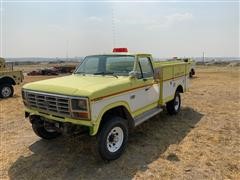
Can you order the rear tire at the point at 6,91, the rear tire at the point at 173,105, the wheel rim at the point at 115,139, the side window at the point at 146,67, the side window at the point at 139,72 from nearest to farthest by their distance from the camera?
1. the wheel rim at the point at 115,139
2. the side window at the point at 139,72
3. the side window at the point at 146,67
4. the rear tire at the point at 173,105
5. the rear tire at the point at 6,91

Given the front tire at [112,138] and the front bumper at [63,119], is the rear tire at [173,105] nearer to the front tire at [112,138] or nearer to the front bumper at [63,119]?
the front tire at [112,138]

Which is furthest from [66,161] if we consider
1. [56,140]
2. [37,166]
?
[56,140]

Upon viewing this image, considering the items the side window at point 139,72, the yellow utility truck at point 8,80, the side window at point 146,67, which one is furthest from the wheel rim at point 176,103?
A: the yellow utility truck at point 8,80

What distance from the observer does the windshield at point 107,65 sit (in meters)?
5.87

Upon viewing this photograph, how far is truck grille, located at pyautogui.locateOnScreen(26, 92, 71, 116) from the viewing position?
4.53 metres

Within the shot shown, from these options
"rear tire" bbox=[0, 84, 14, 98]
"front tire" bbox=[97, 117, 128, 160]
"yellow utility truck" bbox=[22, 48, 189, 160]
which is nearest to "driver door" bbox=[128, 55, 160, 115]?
"yellow utility truck" bbox=[22, 48, 189, 160]

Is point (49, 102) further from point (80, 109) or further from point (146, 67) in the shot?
point (146, 67)

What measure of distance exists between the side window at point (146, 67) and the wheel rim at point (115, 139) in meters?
1.65

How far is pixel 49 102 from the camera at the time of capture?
4805 millimetres

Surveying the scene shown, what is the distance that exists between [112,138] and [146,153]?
2.81 feet

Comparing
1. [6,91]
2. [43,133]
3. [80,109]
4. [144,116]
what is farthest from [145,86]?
[6,91]

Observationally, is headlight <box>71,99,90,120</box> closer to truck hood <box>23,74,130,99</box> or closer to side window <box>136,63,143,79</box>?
truck hood <box>23,74,130,99</box>

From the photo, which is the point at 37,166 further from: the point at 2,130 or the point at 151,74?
the point at 151,74

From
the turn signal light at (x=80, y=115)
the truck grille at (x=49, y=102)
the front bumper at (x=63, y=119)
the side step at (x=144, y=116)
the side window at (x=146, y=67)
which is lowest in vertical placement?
the side step at (x=144, y=116)
